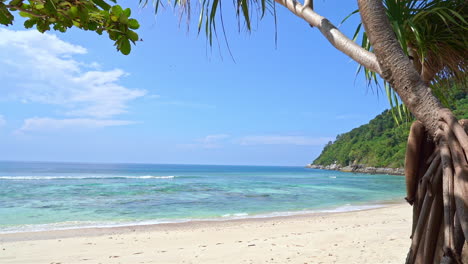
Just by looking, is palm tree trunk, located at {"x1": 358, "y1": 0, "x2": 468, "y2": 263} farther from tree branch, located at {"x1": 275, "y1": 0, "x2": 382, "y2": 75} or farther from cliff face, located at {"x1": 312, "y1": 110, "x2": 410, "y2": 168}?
cliff face, located at {"x1": 312, "y1": 110, "x2": 410, "y2": 168}

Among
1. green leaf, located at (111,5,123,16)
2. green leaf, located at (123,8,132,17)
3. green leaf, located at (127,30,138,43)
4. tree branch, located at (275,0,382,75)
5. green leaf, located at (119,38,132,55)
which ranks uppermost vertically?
tree branch, located at (275,0,382,75)

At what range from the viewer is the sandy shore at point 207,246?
18.2 feet

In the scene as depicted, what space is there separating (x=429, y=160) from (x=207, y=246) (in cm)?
546

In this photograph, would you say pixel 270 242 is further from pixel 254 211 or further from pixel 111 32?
pixel 254 211

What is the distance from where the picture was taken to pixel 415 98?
184 cm

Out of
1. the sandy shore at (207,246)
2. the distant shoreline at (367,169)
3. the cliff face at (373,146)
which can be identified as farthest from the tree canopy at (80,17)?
the distant shoreline at (367,169)

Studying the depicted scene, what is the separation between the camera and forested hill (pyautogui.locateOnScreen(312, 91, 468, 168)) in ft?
204

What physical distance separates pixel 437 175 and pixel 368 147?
74.1 m

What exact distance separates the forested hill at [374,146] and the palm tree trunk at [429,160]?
2151 inches

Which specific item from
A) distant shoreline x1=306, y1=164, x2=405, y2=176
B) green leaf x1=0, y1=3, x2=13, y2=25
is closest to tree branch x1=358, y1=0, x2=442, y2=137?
green leaf x1=0, y1=3, x2=13, y2=25

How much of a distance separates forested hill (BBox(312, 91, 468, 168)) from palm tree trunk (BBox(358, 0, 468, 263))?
54637 mm

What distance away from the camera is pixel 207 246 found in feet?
22.4

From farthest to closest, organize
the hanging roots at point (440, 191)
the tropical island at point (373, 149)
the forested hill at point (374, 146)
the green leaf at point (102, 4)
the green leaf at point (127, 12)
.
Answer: the forested hill at point (374, 146)
the tropical island at point (373, 149)
the hanging roots at point (440, 191)
the green leaf at point (127, 12)
the green leaf at point (102, 4)

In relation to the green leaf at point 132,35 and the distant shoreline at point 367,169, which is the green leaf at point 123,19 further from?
the distant shoreline at point 367,169
